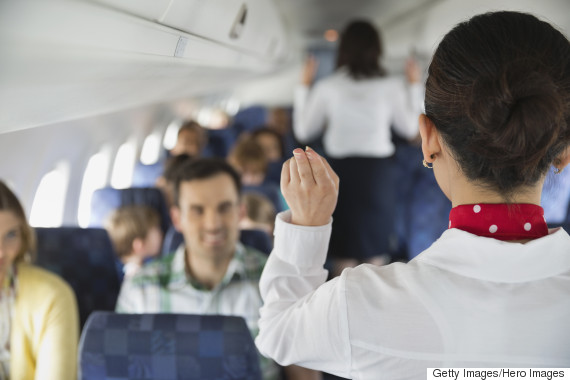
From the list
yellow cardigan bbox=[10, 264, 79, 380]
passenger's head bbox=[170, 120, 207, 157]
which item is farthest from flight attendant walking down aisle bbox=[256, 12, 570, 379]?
passenger's head bbox=[170, 120, 207, 157]

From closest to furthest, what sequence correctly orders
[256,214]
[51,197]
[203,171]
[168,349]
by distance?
[168,349], [203,171], [256,214], [51,197]

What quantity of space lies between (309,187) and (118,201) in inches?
119

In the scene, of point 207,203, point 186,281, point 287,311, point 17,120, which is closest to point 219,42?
point 207,203

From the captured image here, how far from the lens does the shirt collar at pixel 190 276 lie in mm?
2012

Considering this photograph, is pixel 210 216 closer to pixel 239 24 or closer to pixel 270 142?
pixel 239 24

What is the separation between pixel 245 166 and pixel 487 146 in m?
3.47

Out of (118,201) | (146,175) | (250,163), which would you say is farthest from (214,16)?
(146,175)

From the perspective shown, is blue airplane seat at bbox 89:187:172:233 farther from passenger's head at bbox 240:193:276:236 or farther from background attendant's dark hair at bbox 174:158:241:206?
background attendant's dark hair at bbox 174:158:241:206

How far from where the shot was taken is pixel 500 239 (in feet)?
2.74

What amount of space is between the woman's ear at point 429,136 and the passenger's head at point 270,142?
15.3ft

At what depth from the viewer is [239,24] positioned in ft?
7.76

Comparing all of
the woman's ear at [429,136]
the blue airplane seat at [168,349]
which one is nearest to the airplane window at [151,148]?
the blue airplane seat at [168,349]

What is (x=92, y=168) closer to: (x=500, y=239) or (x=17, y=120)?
(x=17, y=120)

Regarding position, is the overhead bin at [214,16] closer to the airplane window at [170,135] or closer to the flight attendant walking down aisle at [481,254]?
the flight attendant walking down aisle at [481,254]
